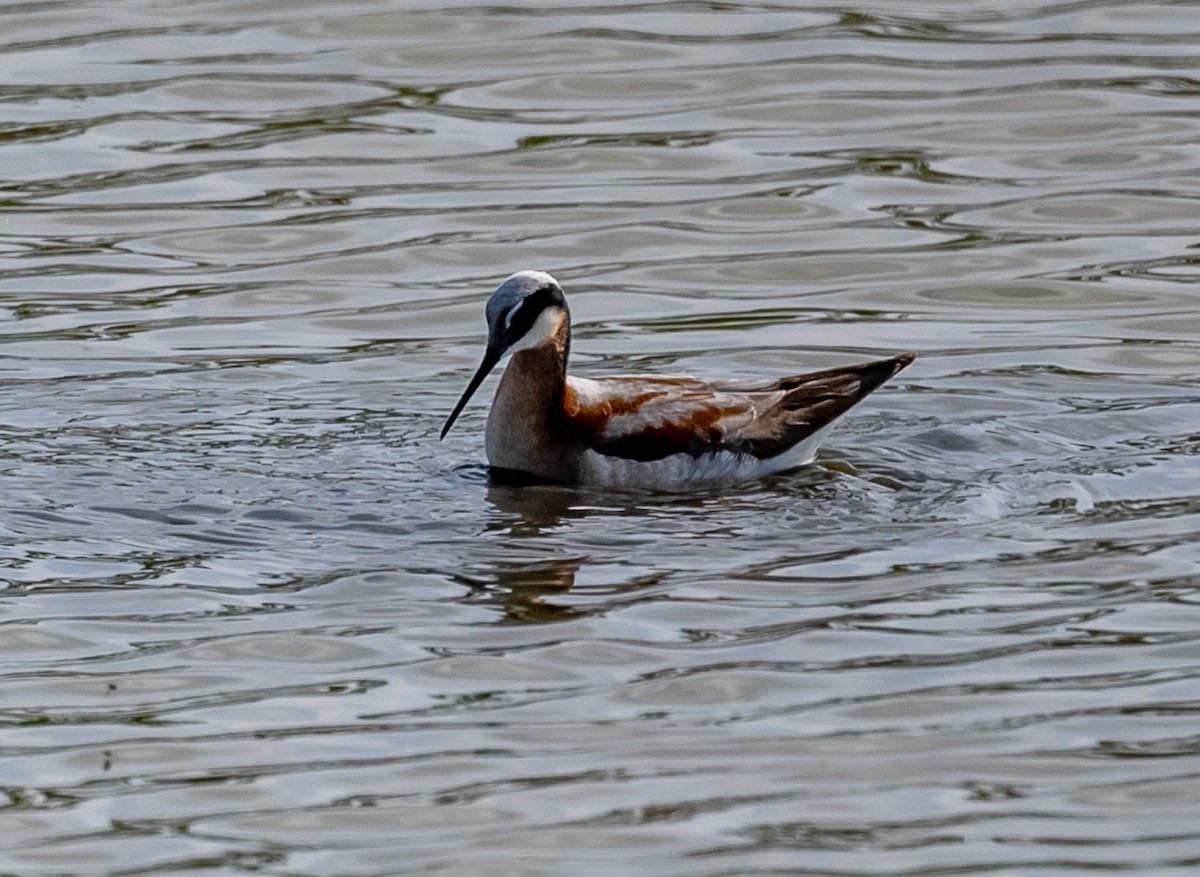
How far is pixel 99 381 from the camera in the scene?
13.4 m

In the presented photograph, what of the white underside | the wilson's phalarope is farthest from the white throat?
the white underside

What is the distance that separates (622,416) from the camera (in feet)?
38.7

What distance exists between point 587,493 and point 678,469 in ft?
1.46

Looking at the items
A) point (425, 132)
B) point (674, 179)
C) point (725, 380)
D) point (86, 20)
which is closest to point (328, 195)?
point (425, 132)

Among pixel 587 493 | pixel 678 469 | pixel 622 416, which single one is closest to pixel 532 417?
pixel 622 416

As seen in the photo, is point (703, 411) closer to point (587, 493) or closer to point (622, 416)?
point (622, 416)

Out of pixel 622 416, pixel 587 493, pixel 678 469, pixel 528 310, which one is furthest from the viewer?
pixel 528 310

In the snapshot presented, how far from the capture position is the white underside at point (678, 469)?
38.2 ft

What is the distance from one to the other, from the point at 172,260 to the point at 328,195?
4.85 feet

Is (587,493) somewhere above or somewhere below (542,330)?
below

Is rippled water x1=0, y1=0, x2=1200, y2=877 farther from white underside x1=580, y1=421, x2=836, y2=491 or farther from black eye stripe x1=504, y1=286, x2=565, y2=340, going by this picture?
black eye stripe x1=504, y1=286, x2=565, y2=340

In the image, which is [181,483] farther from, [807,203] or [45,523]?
[807,203]

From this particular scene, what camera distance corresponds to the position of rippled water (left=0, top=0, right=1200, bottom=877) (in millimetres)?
7520

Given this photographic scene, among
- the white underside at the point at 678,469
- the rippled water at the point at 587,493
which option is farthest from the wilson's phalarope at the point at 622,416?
the rippled water at the point at 587,493
